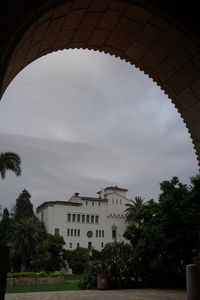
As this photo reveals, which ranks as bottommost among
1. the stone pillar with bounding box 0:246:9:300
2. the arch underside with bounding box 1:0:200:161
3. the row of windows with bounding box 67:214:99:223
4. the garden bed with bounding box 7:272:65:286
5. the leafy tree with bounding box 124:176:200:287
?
the garden bed with bounding box 7:272:65:286

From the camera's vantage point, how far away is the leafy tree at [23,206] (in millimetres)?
47606

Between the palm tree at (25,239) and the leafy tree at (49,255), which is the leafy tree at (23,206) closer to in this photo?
the palm tree at (25,239)

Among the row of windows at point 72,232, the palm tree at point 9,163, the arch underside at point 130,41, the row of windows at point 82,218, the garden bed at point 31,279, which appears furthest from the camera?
the row of windows at point 82,218

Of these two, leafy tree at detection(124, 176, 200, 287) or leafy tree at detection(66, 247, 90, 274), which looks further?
leafy tree at detection(66, 247, 90, 274)

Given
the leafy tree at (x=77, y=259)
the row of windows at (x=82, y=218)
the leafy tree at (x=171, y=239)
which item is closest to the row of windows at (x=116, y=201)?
the row of windows at (x=82, y=218)

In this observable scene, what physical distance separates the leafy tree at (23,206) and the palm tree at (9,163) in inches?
1050

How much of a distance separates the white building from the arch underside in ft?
142

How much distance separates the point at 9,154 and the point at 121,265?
1185 cm

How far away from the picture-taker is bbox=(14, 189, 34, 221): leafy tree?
4761 cm

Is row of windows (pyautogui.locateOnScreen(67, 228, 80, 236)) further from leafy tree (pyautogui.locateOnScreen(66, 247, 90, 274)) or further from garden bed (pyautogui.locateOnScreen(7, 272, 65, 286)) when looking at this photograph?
garden bed (pyautogui.locateOnScreen(7, 272, 65, 286))

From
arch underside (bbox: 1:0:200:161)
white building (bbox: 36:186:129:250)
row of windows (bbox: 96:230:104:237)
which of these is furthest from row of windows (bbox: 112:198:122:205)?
arch underside (bbox: 1:0:200:161)

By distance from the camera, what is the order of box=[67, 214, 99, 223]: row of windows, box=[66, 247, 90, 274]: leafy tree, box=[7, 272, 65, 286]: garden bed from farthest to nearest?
box=[67, 214, 99, 223]: row of windows
box=[66, 247, 90, 274]: leafy tree
box=[7, 272, 65, 286]: garden bed

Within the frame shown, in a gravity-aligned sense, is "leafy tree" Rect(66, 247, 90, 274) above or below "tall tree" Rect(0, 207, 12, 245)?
below

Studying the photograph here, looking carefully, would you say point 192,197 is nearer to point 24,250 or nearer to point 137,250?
point 137,250
